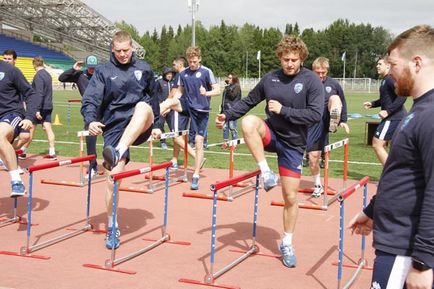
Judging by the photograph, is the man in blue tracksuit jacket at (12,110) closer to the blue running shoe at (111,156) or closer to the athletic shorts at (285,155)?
the blue running shoe at (111,156)

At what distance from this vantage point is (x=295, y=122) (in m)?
5.78

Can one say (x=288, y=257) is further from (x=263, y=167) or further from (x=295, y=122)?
(x=295, y=122)

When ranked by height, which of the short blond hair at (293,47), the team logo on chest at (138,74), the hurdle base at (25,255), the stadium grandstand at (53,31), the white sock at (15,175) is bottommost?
the hurdle base at (25,255)

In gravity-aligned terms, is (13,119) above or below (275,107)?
below

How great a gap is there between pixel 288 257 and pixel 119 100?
247 centimetres

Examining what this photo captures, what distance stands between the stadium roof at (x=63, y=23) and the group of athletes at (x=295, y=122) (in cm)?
6221

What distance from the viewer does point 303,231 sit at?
23.6 ft

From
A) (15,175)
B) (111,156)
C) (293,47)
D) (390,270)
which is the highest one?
(293,47)

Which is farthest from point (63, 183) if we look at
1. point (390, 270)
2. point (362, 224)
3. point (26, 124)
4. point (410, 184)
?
point (410, 184)

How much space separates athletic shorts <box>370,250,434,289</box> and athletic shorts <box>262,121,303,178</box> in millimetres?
3010

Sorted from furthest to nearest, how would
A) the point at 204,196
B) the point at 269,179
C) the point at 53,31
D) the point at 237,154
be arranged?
1. the point at 53,31
2. the point at 237,154
3. the point at 204,196
4. the point at 269,179

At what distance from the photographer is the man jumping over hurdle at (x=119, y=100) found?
6.25m

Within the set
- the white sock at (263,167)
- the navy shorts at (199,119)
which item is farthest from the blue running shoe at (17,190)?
Answer: the navy shorts at (199,119)

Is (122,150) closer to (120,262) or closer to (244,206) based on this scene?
(120,262)
